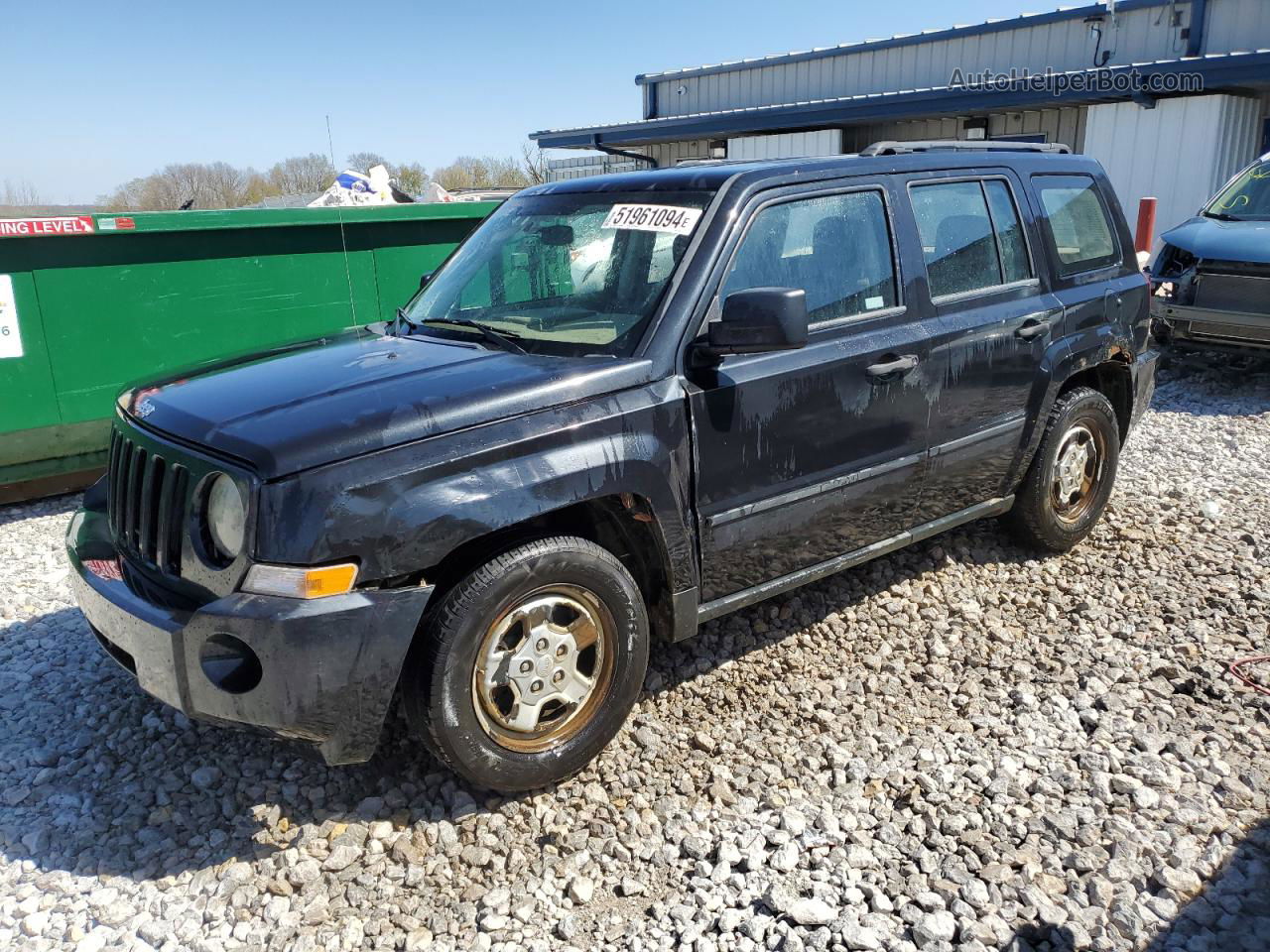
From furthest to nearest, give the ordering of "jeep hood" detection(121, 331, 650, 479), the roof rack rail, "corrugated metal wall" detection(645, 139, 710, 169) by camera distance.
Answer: "corrugated metal wall" detection(645, 139, 710, 169) < the roof rack rail < "jeep hood" detection(121, 331, 650, 479)

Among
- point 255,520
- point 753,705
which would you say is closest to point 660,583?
point 753,705

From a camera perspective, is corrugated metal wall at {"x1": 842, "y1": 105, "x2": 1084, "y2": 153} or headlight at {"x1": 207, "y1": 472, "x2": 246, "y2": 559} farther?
corrugated metal wall at {"x1": 842, "y1": 105, "x2": 1084, "y2": 153}

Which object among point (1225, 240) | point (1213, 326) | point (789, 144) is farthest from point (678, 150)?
point (1213, 326)

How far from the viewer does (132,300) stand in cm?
627

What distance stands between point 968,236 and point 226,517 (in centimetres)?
324

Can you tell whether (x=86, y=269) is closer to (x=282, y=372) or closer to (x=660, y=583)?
(x=282, y=372)

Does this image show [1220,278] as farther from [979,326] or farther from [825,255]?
[825,255]

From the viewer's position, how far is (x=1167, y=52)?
14859 mm

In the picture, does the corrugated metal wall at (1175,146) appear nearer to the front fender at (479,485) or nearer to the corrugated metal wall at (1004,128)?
the corrugated metal wall at (1004,128)

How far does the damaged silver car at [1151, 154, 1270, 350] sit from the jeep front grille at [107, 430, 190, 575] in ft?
27.5

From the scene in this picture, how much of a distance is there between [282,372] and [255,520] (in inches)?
34.0

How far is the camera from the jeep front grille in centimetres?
306

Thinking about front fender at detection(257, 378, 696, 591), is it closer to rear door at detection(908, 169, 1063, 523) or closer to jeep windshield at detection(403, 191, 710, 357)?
jeep windshield at detection(403, 191, 710, 357)

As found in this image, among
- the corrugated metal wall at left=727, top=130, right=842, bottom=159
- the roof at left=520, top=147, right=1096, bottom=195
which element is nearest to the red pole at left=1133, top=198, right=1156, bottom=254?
the corrugated metal wall at left=727, top=130, right=842, bottom=159
